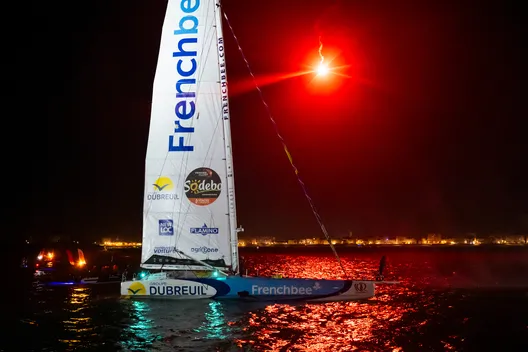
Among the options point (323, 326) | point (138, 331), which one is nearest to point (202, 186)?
point (138, 331)

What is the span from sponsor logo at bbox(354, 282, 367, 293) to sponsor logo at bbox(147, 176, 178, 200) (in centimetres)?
960

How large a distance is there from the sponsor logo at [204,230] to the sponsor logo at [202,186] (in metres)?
1.17

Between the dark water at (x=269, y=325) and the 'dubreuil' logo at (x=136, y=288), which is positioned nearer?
the dark water at (x=269, y=325)

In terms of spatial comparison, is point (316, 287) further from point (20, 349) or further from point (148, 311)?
point (20, 349)

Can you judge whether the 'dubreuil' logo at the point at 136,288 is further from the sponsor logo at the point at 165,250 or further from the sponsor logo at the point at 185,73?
the sponsor logo at the point at 185,73

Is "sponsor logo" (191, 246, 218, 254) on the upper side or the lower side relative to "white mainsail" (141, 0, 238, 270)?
lower

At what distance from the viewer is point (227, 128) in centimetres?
2575

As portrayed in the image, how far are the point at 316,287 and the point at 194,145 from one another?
9.05 m

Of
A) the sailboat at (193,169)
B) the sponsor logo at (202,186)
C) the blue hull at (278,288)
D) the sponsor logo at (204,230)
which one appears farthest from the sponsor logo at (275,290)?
the sponsor logo at (202,186)

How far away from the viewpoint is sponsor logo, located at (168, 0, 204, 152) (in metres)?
26.1

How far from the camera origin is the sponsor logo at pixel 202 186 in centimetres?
2550

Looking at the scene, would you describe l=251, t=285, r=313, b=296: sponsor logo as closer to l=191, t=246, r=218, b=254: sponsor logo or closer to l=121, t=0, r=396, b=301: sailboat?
l=121, t=0, r=396, b=301: sailboat

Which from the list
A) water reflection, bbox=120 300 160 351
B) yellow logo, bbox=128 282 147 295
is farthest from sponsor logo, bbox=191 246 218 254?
water reflection, bbox=120 300 160 351

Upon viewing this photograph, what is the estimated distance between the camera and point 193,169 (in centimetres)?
2570
